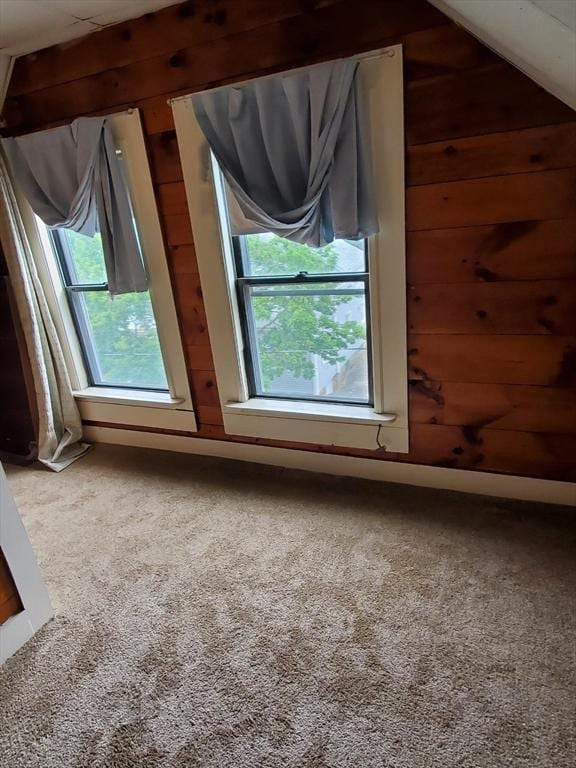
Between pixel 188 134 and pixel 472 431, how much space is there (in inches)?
71.3

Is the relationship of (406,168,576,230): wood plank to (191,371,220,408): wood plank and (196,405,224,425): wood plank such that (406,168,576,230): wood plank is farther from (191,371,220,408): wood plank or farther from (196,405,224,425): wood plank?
(196,405,224,425): wood plank

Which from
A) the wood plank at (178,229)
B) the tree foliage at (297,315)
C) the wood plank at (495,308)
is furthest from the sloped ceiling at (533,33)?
the wood plank at (178,229)

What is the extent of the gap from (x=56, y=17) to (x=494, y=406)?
2.45m

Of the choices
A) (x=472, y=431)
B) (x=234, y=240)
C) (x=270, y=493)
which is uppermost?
(x=234, y=240)

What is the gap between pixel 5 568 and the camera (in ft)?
5.39

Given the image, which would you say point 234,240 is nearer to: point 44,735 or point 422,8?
point 422,8

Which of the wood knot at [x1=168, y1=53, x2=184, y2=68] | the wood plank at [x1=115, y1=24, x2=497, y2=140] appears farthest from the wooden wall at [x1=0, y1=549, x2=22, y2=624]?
the wood plank at [x1=115, y1=24, x2=497, y2=140]

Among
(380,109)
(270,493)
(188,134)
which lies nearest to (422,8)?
(380,109)

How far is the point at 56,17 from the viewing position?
6.77ft

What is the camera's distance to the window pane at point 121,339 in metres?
2.76

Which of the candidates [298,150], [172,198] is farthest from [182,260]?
[298,150]

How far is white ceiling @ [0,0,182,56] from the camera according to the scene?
196 centimetres

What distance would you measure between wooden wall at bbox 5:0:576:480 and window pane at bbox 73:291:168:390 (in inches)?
22.6

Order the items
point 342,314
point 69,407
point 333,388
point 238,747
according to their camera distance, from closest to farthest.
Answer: point 238,747, point 342,314, point 333,388, point 69,407
